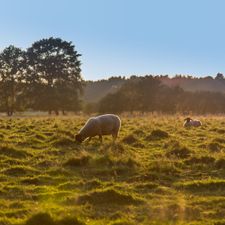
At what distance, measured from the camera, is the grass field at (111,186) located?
9.23 metres

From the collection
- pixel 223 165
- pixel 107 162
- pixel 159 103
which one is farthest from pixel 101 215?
pixel 159 103

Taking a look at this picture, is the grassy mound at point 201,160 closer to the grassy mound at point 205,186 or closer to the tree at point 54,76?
the grassy mound at point 205,186

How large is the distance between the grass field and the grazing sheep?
1781 millimetres

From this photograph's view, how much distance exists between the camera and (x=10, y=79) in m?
67.2

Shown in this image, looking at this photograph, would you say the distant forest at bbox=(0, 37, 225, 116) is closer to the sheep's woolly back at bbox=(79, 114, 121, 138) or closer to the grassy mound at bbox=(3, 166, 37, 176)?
the sheep's woolly back at bbox=(79, 114, 121, 138)

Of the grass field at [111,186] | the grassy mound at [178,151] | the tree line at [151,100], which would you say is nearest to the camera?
the grass field at [111,186]

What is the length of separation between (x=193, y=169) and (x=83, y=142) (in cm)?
740

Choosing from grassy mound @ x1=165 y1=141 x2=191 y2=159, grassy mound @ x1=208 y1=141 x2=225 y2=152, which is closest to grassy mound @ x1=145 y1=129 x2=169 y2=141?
grassy mound @ x1=208 y1=141 x2=225 y2=152

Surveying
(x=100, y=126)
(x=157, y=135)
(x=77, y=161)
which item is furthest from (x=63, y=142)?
(x=157, y=135)

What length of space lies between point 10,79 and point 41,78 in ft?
14.8

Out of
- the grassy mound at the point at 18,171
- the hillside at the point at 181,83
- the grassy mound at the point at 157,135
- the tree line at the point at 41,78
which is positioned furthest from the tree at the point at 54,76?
the grassy mound at the point at 18,171

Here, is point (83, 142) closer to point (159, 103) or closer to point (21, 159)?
point (21, 159)

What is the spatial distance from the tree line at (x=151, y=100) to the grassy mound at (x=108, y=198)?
53118 millimetres

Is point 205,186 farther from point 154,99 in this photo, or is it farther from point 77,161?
point 154,99
